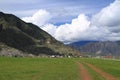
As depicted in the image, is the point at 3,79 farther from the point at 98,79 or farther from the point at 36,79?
the point at 98,79

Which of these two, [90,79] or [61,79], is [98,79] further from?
[61,79]

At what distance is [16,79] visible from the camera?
54.2 m

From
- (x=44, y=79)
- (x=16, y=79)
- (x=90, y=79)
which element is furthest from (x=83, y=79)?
(x=16, y=79)

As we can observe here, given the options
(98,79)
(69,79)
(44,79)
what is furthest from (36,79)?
(98,79)

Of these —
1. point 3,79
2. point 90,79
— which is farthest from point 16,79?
point 90,79

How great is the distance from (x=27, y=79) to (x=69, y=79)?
6.34m

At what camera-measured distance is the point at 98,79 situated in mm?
52375

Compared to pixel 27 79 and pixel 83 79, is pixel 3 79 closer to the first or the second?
pixel 27 79

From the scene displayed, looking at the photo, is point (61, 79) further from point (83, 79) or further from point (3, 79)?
point (3, 79)

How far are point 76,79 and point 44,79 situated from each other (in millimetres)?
4796

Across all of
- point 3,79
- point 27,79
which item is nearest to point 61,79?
point 27,79

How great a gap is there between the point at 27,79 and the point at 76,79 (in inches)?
291

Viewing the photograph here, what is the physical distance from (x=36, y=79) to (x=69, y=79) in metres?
4.95

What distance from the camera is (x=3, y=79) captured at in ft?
175
